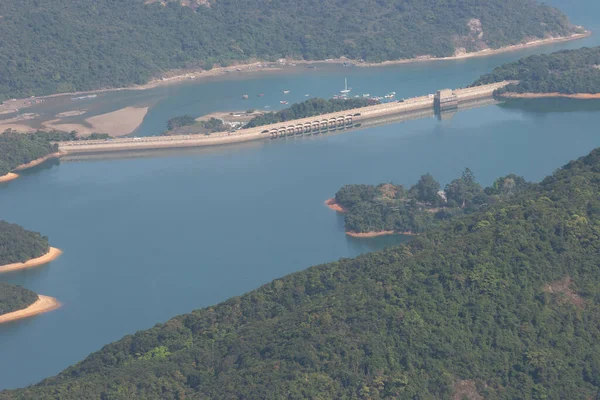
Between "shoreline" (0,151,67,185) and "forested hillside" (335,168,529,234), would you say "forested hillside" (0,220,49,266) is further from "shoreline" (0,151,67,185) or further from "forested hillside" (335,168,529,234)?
"shoreline" (0,151,67,185)

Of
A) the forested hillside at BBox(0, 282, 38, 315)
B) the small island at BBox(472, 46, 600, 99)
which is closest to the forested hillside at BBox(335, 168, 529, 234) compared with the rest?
the forested hillside at BBox(0, 282, 38, 315)

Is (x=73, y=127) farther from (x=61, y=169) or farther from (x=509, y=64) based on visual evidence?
(x=509, y=64)

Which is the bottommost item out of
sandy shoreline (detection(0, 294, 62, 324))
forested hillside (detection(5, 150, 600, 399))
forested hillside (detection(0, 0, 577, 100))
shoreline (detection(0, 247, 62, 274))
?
sandy shoreline (detection(0, 294, 62, 324))

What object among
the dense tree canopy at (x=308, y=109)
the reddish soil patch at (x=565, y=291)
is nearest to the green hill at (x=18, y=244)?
the dense tree canopy at (x=308, y=109)

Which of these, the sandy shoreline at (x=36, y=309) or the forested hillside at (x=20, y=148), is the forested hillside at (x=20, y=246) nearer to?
the sandy shoreline at (x=36, y=309)

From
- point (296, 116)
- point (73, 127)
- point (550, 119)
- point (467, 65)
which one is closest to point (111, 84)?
point (73, 127)

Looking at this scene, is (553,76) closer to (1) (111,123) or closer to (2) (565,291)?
(1) (111,123)
